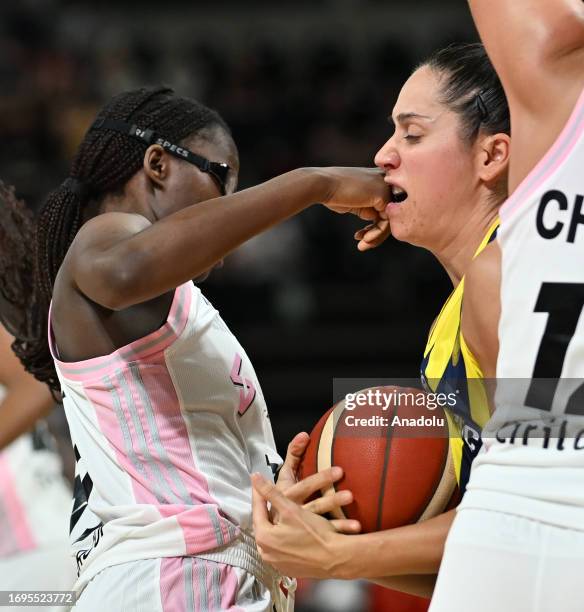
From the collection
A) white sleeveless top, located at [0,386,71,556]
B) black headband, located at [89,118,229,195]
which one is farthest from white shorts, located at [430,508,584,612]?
white sleeveless top, located at [0,386,71,556]

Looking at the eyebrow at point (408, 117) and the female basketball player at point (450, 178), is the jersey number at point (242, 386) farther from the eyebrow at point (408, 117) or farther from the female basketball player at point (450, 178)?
the eyebrow at point (408, 117)

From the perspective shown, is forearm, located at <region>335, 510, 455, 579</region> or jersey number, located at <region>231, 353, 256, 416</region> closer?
forearm, located at <region>335, 510, 455, 579</region>

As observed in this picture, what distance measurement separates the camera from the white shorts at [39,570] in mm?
3547

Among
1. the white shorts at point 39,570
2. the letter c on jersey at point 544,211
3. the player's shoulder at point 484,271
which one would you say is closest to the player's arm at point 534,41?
the letter c on jersey at point 544,211

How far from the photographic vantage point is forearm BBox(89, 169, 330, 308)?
2.20m

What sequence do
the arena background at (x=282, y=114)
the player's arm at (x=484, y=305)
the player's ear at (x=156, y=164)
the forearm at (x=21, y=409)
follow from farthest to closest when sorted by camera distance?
1. the arena background at (x=282, y=114)
2. the forearm at (x=21, y=409)
3. the player's ear at (x=156, y=164)
4. the player's arm at (x=484, y=305)

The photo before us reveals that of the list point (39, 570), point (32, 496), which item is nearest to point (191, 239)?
point (39, 570)

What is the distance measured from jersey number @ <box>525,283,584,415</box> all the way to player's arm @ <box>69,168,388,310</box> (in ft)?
2.39

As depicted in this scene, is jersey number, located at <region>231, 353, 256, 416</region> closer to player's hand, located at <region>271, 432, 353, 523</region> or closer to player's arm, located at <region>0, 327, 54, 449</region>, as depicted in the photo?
player's hand, located at <region>271, 432, 353, 523</region>

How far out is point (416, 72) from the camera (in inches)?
104

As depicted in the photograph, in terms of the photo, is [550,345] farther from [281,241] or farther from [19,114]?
[19,114]

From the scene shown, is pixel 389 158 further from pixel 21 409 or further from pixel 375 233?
pixel 21 409

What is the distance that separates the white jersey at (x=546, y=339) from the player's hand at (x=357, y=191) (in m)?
0.69

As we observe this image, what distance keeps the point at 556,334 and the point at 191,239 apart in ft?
2.73
